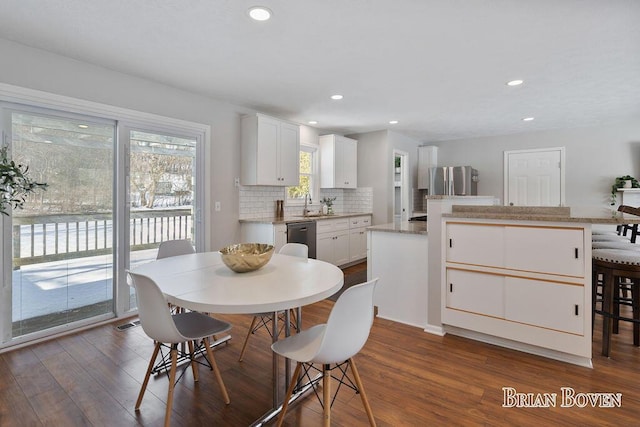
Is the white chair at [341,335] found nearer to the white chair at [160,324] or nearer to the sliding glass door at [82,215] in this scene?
the white chair at [160,324]

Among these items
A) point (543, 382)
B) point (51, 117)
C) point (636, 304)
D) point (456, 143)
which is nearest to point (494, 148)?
point (456, 143)

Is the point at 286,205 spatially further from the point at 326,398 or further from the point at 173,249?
the point at 326,398

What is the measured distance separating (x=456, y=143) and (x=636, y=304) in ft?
16.4

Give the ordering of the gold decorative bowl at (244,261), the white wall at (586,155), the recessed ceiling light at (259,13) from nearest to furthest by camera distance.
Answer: the gold decorative bowl at (244,261)
the recessed ceiling light at (259,13)
the white wall at (586,155)

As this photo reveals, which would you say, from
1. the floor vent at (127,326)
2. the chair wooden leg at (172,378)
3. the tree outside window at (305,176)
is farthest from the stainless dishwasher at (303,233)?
the chair wooden leg at (172,378)

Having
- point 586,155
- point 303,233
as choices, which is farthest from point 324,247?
point 586,155

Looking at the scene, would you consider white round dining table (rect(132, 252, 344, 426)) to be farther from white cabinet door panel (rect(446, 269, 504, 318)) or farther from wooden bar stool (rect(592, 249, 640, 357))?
wooden bar stool (rect(592, 249, 640, 357))

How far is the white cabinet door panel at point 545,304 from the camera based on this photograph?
2.30 meters

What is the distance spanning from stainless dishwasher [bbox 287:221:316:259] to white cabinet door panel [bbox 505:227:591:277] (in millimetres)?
2589

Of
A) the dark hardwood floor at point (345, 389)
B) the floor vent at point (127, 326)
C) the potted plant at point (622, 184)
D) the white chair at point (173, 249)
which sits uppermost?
the potted plant at point (622, 184)

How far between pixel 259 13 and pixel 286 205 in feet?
11.0

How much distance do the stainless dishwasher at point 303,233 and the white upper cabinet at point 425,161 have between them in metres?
3.31

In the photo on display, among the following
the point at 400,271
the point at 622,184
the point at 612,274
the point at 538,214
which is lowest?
the point at 400,271

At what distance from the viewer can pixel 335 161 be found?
5766mm
